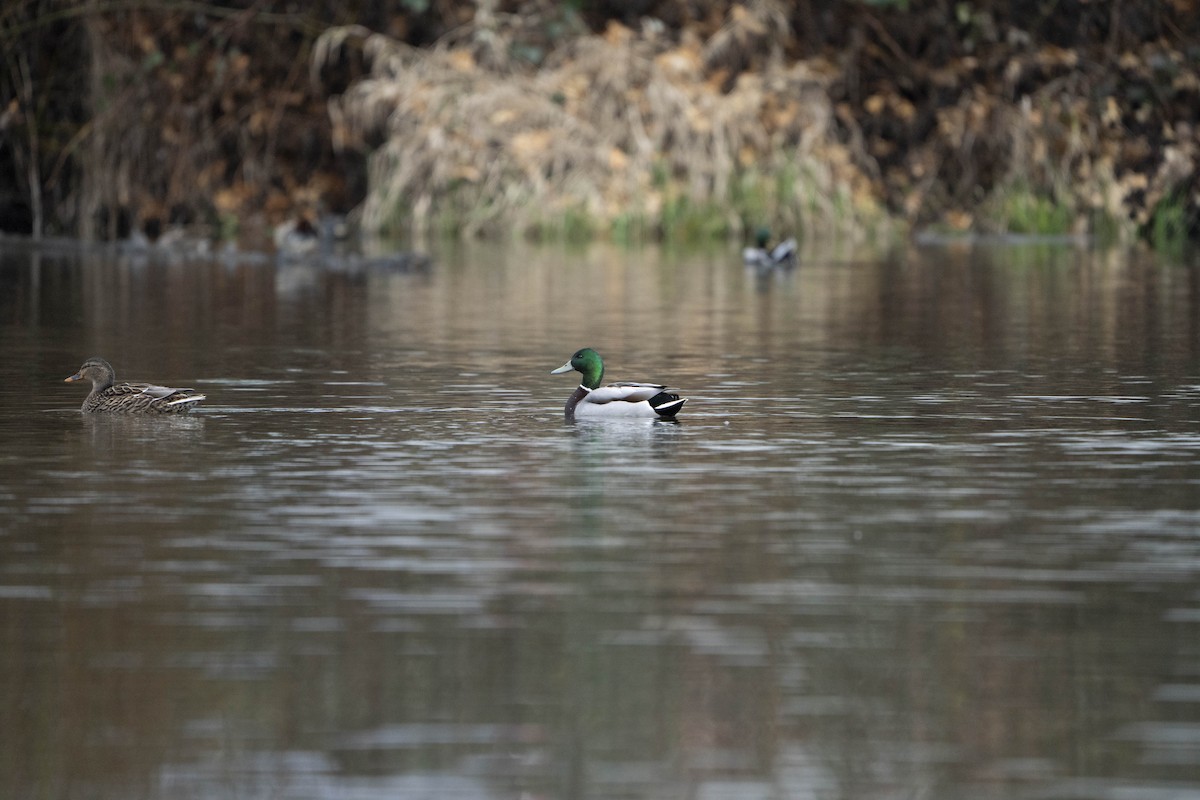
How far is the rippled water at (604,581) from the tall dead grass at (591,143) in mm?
19278

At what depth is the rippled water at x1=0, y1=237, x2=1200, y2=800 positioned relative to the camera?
6.64m

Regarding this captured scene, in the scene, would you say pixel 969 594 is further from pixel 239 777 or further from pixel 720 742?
pixel 239 777

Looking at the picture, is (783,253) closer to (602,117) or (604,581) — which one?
(602,117)

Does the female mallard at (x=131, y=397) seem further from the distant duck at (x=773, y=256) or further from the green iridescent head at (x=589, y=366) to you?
the distant duck at (x=773, y=256)

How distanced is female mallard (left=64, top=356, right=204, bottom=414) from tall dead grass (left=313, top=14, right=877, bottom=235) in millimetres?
23003

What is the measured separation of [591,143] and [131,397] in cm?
2398

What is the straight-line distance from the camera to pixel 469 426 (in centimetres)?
1385

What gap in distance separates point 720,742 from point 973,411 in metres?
8.14

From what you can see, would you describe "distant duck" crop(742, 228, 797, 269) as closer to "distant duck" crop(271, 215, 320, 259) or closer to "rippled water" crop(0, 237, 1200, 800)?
"distant duck" crop(271, 215, 320, 259)

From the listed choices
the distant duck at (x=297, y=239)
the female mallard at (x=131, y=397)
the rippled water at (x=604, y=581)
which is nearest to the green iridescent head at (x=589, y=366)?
the rippled water at (x=604, y=581)

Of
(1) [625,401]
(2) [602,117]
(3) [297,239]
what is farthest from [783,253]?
(1) [625,401]

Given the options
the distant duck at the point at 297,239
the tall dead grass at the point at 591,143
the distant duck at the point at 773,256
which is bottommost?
the distant duck at the point at 773,256

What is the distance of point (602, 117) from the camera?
3825cm

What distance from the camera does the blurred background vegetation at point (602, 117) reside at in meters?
36.9
